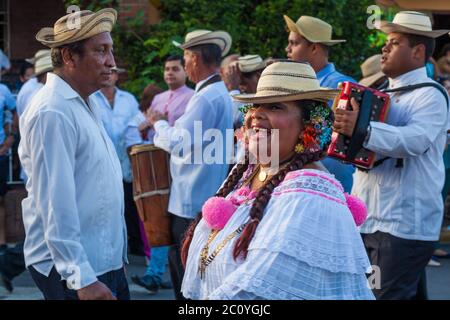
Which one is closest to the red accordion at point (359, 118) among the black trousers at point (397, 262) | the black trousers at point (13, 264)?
the black trousers at point (397, 262)

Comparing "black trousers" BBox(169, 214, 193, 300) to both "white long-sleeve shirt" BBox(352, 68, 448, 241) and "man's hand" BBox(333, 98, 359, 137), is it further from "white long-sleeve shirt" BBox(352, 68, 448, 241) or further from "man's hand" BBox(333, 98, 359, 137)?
"man's hand" BBox(333, 98, 359, 137)

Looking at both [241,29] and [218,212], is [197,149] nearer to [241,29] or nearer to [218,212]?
[218,212]

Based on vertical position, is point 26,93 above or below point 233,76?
below

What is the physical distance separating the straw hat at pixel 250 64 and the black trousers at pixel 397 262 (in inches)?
113

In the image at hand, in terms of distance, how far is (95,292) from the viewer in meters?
4.16

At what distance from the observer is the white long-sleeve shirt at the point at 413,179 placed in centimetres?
617

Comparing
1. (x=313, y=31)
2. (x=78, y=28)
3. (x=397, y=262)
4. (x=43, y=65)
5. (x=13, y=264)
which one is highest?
(x=78, y=28)

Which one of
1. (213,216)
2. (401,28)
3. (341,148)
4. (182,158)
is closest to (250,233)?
(213,216)

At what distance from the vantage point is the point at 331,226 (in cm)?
376

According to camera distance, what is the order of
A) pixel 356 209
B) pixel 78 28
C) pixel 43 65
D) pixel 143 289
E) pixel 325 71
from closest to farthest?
1. pixel 356 209
2. pixel 78 28
3. pixel 325 71
4. pixel 143 289
5. pixel 43 65

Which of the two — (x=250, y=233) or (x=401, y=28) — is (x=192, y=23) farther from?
(x=250, y=233)

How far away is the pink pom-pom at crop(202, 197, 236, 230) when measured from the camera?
4.02 meters

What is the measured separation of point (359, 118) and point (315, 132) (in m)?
2.00

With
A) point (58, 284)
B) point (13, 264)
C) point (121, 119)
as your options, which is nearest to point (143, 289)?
point (13, 264)
